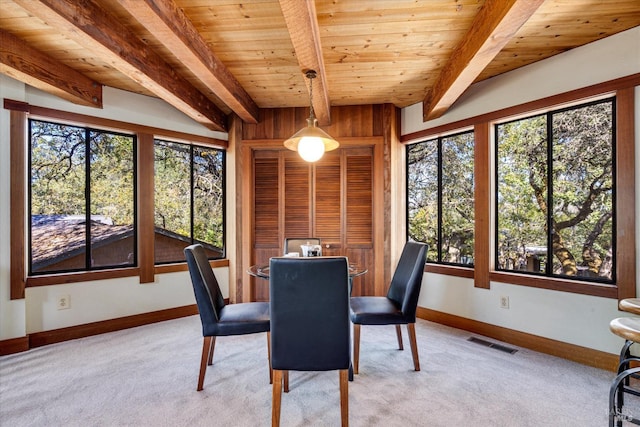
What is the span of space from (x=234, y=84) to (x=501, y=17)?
2427 mm

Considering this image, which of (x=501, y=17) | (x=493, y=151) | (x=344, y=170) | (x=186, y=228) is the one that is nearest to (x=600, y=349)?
(x=493, y=151)

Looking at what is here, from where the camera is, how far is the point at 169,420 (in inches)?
75.9

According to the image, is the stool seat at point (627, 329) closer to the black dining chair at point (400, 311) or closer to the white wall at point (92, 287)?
the black dining chair at point (400, 311)

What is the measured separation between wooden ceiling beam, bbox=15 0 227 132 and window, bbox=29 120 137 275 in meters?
1.08

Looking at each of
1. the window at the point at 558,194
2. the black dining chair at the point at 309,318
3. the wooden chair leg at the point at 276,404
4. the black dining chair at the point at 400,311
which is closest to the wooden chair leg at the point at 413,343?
the black dining chair at the point at 400,311

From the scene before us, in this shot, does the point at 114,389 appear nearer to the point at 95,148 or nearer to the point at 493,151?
the point at 95,148

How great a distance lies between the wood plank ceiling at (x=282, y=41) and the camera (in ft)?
6.84

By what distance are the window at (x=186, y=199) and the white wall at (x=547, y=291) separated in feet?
9.60

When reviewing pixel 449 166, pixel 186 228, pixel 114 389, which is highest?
pixel 449 166

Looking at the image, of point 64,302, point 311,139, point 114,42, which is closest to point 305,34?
point 311,139

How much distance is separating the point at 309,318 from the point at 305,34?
1.79 meters

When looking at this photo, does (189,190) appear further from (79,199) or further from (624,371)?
(624,371)

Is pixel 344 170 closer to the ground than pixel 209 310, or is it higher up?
higher up

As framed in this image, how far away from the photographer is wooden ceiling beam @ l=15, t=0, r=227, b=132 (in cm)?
195
